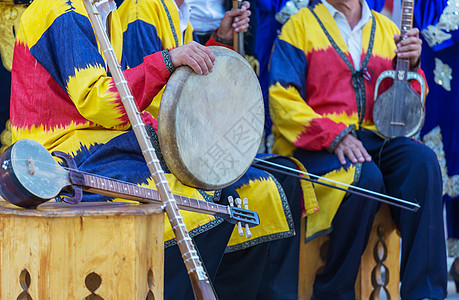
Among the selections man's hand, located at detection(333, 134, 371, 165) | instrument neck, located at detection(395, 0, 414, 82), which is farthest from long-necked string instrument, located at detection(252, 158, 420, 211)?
instrument neck, located at detection(395, 0, 414, 82)

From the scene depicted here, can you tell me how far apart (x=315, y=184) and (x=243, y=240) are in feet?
1.88

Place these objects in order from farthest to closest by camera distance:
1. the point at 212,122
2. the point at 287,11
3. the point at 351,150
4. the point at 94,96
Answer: the point at 287,11 < the point at 351,150 < the point at 212,122 < the point at 94,96

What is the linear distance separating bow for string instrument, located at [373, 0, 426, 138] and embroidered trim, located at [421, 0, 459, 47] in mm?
674

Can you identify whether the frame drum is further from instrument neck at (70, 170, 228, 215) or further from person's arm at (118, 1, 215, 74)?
person's arm at (118, 1, 215, 74)

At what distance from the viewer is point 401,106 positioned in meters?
3.49

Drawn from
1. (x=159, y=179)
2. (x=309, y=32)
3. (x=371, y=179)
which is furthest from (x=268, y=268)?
(x=159, y=179)

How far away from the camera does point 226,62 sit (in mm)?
2383

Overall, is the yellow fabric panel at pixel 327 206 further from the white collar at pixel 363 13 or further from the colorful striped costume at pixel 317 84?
the white collar at pixel 363 13


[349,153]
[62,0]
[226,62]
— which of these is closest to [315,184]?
[349,153]

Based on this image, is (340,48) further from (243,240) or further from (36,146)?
(36,146)

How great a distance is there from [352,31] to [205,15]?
2.43ft

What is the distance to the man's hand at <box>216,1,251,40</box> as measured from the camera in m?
3.41

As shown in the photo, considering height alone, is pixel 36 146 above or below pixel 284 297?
above

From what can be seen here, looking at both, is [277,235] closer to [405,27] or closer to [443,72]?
[405,27]
